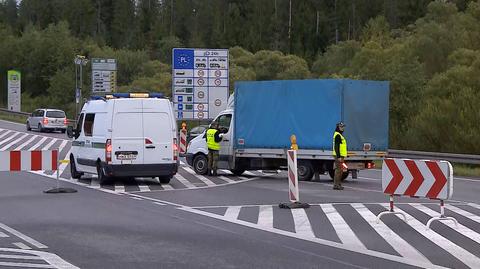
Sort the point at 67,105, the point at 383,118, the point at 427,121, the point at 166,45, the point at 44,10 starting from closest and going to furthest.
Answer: the point at 383,118, the point at 427,121, the point at 67,105, the point at 166,45, the point at 44,10

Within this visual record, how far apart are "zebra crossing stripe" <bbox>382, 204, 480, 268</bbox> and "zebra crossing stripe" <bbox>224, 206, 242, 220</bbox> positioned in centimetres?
325

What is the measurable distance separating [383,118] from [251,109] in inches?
165

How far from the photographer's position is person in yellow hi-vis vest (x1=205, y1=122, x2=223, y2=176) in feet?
82.9

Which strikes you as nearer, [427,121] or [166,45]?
[427,121]

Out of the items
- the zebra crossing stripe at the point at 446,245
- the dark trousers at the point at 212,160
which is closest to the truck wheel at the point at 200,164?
the dark trousers at the point at 212,160

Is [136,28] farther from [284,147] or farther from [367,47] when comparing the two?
[284,147]

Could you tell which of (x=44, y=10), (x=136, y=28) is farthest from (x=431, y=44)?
(x=44, y=10)

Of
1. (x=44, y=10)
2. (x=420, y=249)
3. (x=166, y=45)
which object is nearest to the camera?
(x=420, y=249)

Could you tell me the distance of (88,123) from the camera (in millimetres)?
22578

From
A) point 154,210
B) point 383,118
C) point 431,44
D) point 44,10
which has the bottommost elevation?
point 154,210

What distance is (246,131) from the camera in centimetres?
2523

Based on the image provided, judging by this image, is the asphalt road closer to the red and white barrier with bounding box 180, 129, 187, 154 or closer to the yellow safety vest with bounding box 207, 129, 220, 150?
the yellow safety vest with bounding box 207, 129, 220, 150

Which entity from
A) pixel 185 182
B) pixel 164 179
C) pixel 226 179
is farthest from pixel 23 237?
pixel 226 179

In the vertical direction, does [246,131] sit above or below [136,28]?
below
